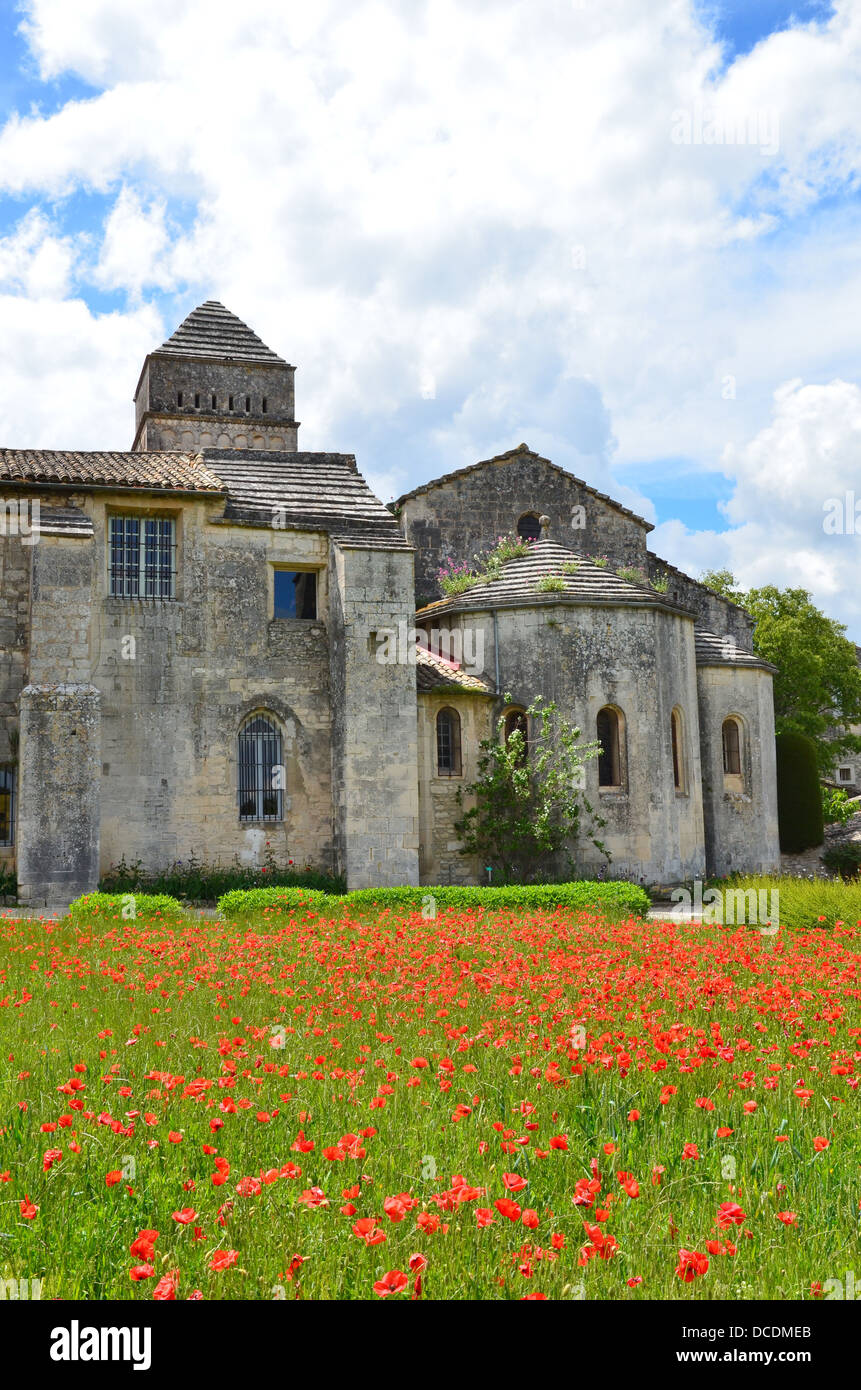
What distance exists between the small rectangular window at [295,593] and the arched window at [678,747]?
7.82 meters

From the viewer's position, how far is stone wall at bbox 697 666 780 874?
24.0 meters

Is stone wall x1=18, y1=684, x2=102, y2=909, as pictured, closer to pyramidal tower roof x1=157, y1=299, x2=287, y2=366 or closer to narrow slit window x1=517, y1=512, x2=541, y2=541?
narrow slit window x1=517, y1=512, x2=541, y2=541

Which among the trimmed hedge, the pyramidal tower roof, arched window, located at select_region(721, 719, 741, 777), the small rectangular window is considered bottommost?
the trimmed hedge

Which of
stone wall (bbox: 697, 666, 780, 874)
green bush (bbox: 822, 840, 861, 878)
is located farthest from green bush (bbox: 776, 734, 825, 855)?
stone wall (bbox: 697, 666, 780, 874)

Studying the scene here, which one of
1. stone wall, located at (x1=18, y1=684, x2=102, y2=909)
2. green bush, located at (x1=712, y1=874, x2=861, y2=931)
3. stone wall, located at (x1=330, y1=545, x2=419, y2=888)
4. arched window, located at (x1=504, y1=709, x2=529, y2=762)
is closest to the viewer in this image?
green bush, located at (x1=712, y1=874, x2=861, y2=931)

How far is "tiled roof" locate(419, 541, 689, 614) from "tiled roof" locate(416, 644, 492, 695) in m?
1.15

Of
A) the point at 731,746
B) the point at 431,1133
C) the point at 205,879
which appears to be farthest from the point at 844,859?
the point at 431,1133

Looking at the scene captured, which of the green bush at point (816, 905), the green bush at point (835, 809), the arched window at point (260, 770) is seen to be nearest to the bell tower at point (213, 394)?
the arched window at point (260, 770)

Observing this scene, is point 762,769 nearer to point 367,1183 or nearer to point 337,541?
point 337,541

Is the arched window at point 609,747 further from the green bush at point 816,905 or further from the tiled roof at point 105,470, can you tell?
the tiled roof at point 105,470

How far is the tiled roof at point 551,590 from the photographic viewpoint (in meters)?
21.6
